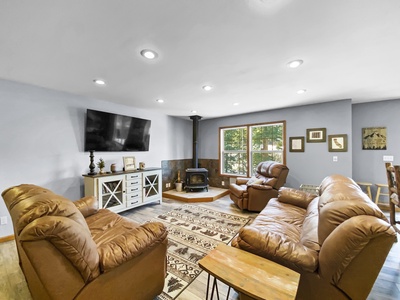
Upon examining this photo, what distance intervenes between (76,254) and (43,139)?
2.70m

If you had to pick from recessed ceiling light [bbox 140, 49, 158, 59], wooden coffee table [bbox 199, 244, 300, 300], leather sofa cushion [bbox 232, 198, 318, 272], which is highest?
recessed ceiling light [bbox 140, 49, 158, 59]

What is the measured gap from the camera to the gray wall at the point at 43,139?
2.45 meters

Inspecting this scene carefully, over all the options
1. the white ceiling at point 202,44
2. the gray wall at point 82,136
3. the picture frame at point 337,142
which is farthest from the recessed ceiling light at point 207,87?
the picture frame at point 337,142

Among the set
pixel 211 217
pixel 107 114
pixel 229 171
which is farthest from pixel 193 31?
pixel 229 171

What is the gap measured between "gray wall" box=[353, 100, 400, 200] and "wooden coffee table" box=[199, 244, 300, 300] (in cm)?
411

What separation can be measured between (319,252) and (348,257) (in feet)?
0.64

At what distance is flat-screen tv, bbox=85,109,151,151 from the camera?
3.20m

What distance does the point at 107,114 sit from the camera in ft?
11.1

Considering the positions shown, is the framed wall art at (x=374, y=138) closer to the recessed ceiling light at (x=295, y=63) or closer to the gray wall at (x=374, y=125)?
the gray wall at (x=374, y=125)

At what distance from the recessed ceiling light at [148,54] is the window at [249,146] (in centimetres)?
354

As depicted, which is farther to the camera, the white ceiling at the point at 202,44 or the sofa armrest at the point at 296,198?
the sofa armrest at the point at 296,198

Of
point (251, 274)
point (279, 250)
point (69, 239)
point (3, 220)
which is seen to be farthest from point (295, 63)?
point (3, 220)

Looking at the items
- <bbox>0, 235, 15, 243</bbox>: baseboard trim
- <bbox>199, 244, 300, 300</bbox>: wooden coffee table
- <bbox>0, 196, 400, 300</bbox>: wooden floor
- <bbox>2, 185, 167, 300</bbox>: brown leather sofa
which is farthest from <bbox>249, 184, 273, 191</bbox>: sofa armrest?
<bbox>0, 235, 15, 243</bbox>: baseboard trim

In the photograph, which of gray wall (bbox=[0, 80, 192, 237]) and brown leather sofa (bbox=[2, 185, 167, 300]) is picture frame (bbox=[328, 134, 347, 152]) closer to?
brown leather sofa (bbox=[2, 185, 167, 300])
